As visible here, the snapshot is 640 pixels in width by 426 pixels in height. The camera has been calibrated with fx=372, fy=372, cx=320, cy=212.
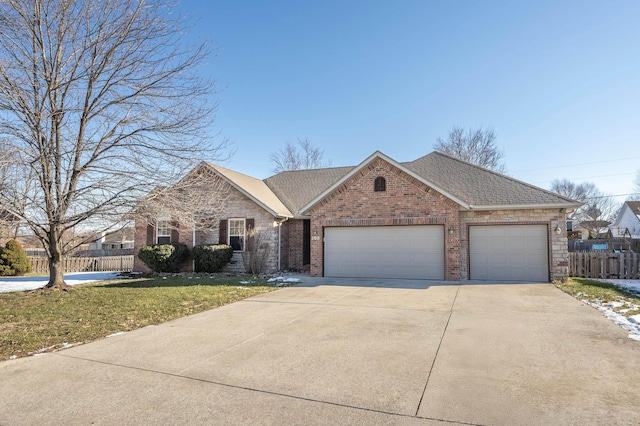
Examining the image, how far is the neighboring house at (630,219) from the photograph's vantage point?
4068 cm

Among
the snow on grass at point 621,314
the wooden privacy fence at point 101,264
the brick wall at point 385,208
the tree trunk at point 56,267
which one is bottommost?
the wooden privacy fence at point 101,264

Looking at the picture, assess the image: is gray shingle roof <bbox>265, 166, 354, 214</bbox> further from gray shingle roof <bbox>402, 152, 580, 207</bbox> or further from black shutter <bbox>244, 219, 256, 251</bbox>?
gray shingle roof <bbox>402, 152, 580, 207</bbox>

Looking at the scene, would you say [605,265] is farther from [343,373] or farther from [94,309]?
[94,309]

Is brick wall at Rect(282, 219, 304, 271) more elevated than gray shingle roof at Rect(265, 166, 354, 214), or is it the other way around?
gray shingle roof at Rect(265, 166, 354, 214)

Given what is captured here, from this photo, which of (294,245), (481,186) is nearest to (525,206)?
(481,186)

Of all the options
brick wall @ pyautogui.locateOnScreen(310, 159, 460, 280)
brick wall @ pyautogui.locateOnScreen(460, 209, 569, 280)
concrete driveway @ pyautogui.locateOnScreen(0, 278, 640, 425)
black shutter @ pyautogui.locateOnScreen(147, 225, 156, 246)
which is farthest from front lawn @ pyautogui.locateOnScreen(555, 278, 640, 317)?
black shutter @ pyautogui.locateOnScreen(147, 225, 156, 246)

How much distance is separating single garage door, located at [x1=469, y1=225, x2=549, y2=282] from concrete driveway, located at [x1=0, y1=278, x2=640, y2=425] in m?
6.03

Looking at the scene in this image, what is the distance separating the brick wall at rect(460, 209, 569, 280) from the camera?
13.3 metres

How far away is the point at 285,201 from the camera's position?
771 inches

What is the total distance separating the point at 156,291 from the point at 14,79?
6.72 m

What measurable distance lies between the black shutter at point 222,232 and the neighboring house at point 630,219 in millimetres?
42393

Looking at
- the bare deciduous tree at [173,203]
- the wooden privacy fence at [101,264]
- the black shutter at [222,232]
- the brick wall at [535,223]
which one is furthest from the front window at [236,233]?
the brick wall at [535,223]

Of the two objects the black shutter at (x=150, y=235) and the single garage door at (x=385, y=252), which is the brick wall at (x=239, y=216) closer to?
the black shutter at (x=150, y=235)

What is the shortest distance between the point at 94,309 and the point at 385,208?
10081mm
